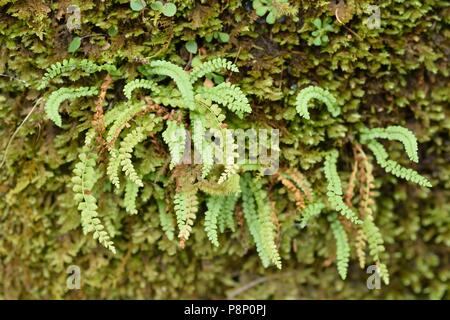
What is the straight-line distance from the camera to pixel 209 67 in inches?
Answer: 114

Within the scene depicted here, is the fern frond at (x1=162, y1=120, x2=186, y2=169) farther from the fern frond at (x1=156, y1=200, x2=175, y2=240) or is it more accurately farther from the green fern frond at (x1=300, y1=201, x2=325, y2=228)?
the green fern frond at (x1=300, y1=201, x2=325, y2=228)

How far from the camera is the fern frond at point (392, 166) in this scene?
302 cm

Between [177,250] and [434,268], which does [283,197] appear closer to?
[177,250]

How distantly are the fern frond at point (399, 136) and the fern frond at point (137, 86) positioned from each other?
4.67ft

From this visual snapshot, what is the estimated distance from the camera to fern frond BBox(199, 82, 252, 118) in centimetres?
286

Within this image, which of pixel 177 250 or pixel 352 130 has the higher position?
pixel 352 130

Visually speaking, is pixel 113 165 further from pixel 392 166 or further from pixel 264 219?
pixel 392 166

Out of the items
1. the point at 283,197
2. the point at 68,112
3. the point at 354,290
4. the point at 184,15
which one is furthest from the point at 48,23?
the point at 354,290

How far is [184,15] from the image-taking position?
117 inches

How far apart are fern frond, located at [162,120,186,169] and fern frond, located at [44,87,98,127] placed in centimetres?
51

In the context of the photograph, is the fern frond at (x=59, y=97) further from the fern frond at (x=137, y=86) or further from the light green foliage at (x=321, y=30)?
the light green foliage at (x=321, y=30)

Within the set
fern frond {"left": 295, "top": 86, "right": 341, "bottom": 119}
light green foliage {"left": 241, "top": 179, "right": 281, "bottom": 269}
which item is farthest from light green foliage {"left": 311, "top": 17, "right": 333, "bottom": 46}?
light green foliage {"left": 241, "top": 179, "right": 281, "bottom": 269}

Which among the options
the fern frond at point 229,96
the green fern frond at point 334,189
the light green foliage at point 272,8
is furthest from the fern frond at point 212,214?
the light green foliage at point 272,8
